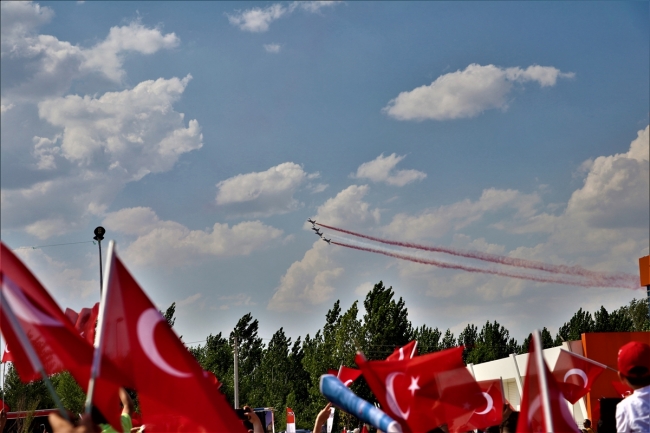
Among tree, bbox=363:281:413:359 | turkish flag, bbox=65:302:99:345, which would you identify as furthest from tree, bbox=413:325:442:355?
turkish flag, bbox=65:302:99:345

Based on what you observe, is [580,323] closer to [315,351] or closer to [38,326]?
[315,351]

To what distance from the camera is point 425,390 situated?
31.0 ft

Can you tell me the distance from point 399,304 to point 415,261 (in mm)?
13493

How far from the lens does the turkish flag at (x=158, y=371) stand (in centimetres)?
663

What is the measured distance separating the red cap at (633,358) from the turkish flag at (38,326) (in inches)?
145

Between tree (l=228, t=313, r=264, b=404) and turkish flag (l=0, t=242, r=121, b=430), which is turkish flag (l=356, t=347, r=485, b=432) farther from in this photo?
tree (l=228, t=313, r=264, b=404)

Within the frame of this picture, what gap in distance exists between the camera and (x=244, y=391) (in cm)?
8581

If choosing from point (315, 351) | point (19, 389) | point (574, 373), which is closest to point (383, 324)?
point (315, 351)

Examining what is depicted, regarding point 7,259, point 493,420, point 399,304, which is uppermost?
point 399,304

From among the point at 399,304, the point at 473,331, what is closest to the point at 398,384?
the point at 399,304

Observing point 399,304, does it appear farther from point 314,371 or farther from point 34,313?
point 34,313

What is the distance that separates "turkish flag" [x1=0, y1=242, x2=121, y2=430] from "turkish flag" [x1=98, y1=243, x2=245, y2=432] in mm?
202

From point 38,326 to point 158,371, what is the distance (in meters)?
0.95

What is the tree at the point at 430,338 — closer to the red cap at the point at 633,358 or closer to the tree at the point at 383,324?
the tree at the point at 383,324
